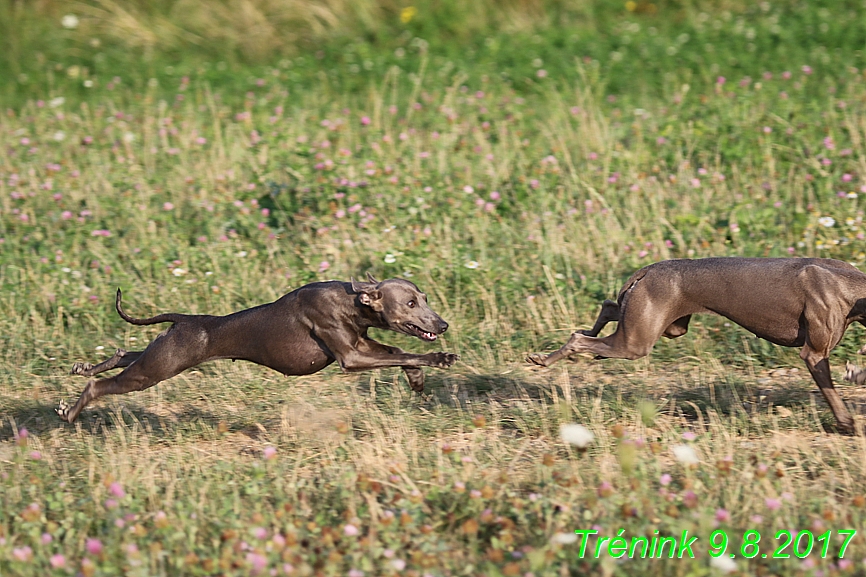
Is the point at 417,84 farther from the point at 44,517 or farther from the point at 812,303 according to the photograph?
the point at 44,517

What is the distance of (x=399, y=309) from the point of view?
17.7ft

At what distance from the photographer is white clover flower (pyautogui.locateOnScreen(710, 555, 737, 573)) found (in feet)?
12.8

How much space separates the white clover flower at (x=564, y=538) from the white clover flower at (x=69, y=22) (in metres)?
10.9

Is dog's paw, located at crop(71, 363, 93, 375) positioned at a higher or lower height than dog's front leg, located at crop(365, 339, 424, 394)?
lower

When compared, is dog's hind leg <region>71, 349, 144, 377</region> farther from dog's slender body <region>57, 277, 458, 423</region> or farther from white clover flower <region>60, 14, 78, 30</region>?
white clover flower <region>60, 14, 78, 30</region>

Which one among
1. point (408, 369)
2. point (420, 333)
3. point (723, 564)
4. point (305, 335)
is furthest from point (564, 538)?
point (305, 335)

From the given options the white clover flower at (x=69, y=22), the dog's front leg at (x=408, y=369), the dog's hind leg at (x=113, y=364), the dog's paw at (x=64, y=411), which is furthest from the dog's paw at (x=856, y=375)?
the white clover flower at (x=69, y=22)

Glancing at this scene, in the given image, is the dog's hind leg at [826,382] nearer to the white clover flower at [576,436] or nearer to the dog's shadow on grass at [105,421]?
the white clover flower at [576,436]

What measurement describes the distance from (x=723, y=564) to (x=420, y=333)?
1968mm

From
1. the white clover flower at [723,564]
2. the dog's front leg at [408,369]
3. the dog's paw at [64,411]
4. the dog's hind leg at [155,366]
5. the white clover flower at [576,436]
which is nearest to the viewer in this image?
the white clover flower at [723,564]

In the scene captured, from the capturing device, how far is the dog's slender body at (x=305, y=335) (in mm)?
5395

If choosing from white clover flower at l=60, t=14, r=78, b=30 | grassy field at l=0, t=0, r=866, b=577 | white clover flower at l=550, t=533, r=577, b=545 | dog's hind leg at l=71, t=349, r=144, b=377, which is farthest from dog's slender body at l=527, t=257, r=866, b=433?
white clover flower at l=60, t=14, r=78, b=30

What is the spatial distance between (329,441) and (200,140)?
500 cm

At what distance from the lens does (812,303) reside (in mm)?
5301
